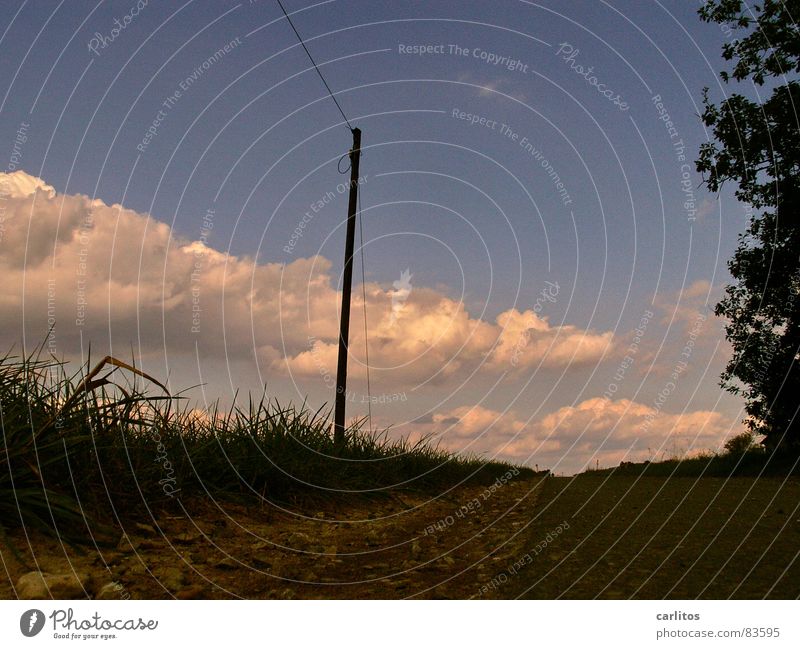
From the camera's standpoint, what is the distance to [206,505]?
20.9ft

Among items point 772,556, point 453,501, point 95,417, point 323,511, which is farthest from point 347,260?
point 772,556

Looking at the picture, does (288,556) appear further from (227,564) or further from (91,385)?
(91,385)

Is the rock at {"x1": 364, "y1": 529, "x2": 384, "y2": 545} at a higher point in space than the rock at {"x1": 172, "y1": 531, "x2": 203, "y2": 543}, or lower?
lower

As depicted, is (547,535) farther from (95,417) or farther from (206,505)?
(95,417)

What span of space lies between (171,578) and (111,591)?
42 cm

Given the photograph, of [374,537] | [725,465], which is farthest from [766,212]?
[374,537]

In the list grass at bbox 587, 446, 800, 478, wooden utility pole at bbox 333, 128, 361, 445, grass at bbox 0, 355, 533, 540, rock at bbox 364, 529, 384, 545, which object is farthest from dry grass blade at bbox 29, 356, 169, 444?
grass at bbox 587, 446, 800, 478

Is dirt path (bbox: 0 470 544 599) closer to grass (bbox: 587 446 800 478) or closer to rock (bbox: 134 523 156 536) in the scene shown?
rock (bbox: 134 523 156 536)

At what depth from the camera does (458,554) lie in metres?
5.14

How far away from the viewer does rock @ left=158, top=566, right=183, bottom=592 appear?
178 inches

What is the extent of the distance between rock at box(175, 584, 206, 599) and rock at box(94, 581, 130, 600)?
34 centimetres

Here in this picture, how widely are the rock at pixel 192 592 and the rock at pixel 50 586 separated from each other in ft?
1.88

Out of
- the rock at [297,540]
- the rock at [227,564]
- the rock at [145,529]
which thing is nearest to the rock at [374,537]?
the rock at [297,540]
